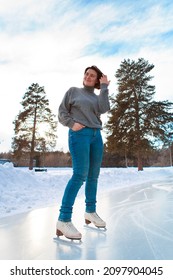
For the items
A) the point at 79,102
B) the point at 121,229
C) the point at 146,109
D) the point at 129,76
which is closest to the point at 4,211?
the point at 121,229

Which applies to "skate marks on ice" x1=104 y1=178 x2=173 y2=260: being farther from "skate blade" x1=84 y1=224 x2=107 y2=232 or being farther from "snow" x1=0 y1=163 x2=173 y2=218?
"snow" x1=0 y1=163 x2=173 y2=218

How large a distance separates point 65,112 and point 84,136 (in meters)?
0.30

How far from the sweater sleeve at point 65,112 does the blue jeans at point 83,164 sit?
0.10 meters

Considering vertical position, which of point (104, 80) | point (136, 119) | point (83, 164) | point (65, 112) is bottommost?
point (83, 164)

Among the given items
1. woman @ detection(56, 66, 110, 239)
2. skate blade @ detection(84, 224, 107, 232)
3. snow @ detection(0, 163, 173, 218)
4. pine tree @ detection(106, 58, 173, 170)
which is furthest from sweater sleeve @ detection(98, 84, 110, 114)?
pine tree @ detection(106, 58, 173, 170)

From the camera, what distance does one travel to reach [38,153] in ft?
85.5

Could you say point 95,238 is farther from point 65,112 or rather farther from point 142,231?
point 65,112

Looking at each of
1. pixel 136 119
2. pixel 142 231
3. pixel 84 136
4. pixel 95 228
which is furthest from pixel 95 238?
pixel 136 119

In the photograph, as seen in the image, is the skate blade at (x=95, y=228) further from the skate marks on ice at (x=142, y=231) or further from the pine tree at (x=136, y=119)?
the pine tree at (x=136, y=119)

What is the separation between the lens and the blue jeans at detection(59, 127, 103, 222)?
7.80 feet

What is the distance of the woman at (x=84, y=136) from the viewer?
7.80ft

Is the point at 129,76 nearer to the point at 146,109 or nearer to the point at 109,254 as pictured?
the point at 146,109

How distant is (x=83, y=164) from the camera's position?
95.2 inches
